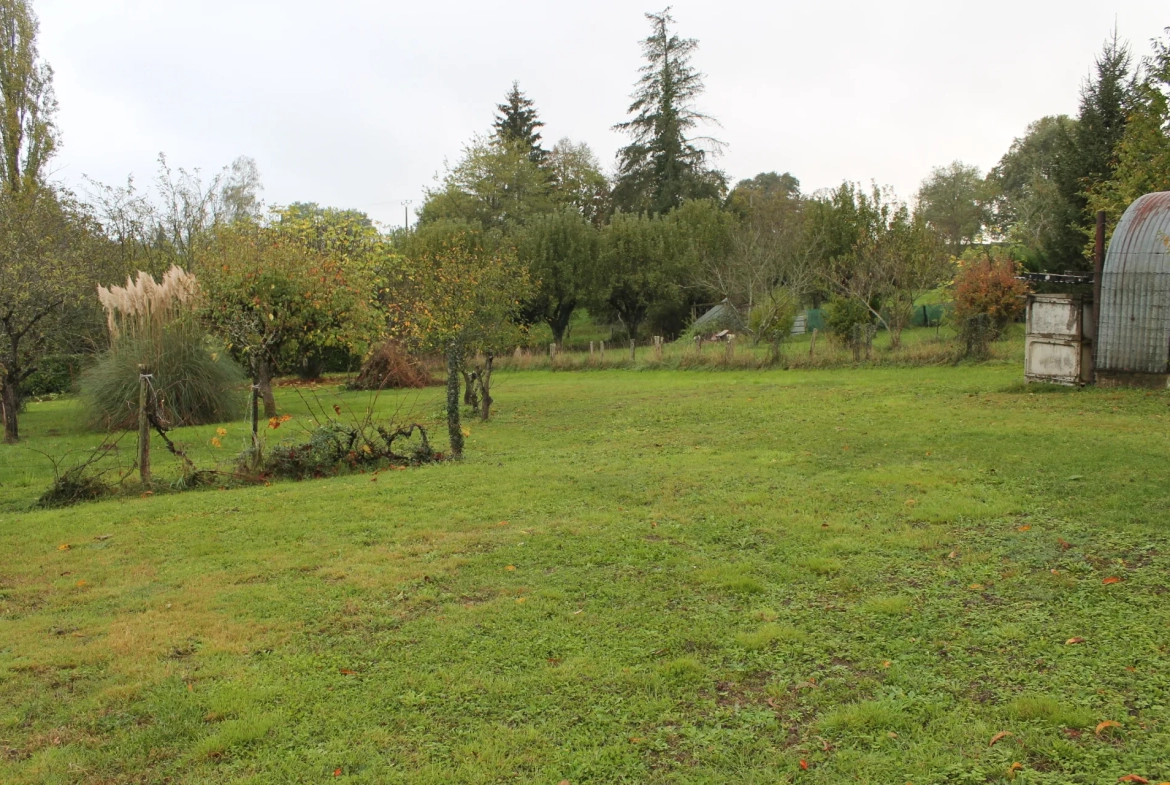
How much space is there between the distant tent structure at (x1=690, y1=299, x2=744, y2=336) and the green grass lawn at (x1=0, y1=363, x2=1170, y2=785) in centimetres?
2155

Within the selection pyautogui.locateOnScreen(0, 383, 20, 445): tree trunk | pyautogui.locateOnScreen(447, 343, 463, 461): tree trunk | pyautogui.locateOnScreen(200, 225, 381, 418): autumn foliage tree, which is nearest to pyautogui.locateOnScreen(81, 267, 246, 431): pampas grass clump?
pyautogui.locateOnScreen(200, 225, 381, 418): autumn foliage tree

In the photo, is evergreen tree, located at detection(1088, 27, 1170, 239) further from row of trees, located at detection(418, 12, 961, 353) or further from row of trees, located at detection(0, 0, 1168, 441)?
row of trees, located at detection(418, 12, 961, 353)

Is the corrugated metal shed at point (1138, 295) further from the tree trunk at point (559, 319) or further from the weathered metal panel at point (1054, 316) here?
the tree trunk at point (559, 319)

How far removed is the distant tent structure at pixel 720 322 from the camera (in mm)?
30764

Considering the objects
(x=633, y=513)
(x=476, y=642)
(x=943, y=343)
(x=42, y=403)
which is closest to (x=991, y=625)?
(x=476, y=642)

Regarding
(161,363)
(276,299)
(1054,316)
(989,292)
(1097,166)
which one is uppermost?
(1097,166)

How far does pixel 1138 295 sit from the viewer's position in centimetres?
1373

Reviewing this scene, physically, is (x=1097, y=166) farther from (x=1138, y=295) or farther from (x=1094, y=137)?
(x=1138, y=295)

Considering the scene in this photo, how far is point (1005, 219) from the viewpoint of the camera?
46.3 meters

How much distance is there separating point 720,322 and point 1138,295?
1851 centimetres

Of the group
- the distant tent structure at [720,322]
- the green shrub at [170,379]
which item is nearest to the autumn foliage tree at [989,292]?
the distant tent structure at [720,322]

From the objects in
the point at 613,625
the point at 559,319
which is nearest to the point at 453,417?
the point at 613,625

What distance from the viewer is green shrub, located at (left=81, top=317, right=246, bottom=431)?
13438mm

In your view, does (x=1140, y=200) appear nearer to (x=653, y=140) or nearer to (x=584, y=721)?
(x=584, y=721)
